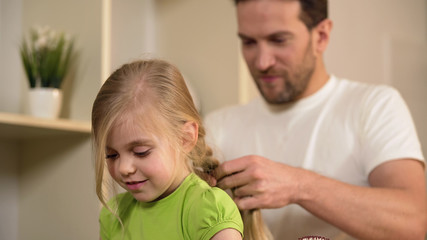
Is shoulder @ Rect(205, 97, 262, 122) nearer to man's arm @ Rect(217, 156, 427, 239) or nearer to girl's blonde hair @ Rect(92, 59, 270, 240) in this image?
man's arm @ Rect(217, 156, 427, 239)

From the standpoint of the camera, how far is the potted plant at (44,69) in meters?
1.21

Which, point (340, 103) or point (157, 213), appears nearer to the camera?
point (157, 213)

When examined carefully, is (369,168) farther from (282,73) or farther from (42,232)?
(42,232)

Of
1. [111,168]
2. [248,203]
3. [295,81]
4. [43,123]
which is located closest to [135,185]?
[111,168]

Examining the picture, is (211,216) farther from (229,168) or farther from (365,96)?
(365,96)

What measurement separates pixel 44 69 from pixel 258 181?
0.70 meters

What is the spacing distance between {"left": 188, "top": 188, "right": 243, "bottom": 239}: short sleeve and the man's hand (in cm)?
14

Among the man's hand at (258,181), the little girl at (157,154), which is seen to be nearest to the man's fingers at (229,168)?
the man's hand at (258,181)

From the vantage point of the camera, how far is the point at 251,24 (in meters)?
1.17

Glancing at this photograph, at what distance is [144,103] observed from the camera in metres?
0.53

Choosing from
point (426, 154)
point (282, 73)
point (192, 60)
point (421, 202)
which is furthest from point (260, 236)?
point (426, 154)

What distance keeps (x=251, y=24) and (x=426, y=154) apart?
1631 mm

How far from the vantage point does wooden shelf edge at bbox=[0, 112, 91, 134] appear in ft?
3.30

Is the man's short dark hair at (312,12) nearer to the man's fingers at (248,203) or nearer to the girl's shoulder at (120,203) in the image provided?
the man's fingers at (248,203)
